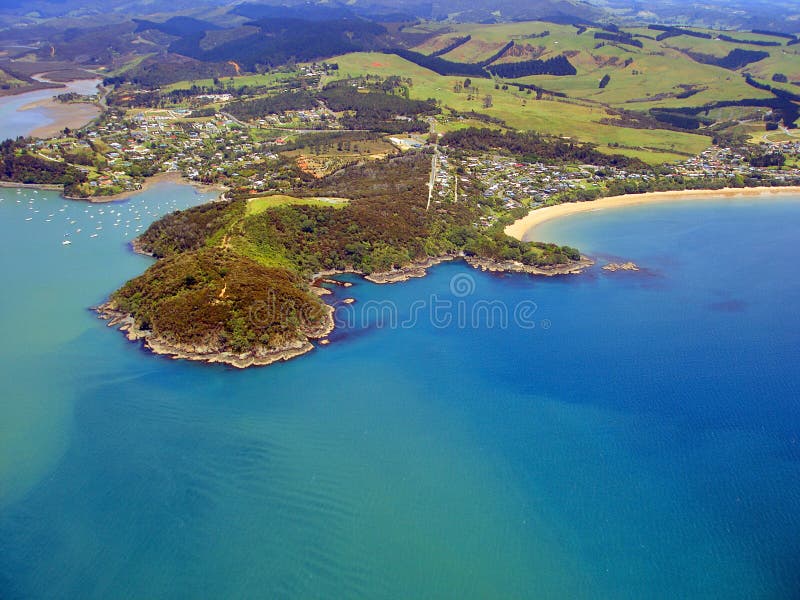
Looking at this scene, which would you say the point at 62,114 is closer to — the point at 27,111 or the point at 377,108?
the point at 27,111

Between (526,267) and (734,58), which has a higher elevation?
(734,58)

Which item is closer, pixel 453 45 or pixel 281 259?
pixel 281 259

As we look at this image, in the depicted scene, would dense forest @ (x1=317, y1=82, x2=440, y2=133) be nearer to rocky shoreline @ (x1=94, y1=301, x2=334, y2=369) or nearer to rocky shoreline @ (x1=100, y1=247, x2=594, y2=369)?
rocky shoreline @ (x1=100, y1=247, x2=594, y2=369)

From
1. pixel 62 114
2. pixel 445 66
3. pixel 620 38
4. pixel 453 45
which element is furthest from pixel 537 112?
pixel 62 114

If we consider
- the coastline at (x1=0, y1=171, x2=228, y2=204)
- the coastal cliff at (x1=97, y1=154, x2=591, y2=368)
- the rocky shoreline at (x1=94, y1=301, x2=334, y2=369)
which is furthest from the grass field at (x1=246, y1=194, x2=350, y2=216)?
the coastline at (x1=0, y1=171, x2=228, y2=204)

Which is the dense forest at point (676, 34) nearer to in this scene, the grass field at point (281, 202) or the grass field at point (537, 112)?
the grass field at point (537, 112)

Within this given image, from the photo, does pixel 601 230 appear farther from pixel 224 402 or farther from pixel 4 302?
pixel 4 302
